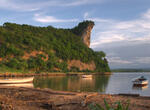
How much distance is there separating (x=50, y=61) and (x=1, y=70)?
110ft

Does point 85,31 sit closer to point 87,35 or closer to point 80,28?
point 87,35

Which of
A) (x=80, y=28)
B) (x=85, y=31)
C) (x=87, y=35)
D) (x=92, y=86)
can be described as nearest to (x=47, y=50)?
(x=85, y=31)

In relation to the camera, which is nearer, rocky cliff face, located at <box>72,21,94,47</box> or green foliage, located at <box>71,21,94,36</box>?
rocky cliff face, located at <box>72,21,94,47</box>

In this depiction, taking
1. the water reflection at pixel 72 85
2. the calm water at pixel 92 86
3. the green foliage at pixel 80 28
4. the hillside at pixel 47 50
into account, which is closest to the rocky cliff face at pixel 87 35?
the hillside at pixel 47 50

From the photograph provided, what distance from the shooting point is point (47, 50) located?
367ft

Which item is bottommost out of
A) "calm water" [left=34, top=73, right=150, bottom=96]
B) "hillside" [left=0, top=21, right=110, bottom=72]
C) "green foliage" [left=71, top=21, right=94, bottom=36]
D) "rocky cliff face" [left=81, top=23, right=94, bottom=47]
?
"calm water" [left=34, top=73, right=150, bottom=96]

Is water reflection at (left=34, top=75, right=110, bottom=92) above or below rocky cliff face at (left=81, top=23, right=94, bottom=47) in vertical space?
below

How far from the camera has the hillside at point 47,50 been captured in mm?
91537

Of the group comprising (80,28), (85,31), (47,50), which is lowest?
(47,50)

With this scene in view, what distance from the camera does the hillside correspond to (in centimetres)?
9154

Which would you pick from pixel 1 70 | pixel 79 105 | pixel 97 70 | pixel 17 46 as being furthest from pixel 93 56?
pixel 79 105

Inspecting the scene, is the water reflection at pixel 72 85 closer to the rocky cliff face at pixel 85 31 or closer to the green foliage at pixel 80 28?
the rocky cliff face at pixel 85 31

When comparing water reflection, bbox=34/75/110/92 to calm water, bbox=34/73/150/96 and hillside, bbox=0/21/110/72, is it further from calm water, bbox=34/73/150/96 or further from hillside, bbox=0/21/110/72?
hillside, bbox=0/21/110/72

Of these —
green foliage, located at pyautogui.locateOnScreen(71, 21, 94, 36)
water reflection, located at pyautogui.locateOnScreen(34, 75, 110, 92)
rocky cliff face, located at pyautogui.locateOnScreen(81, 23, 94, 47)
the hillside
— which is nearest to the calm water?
water reflection, located at pyautogui.locateOnScreen(34, 75, 110, 92)
